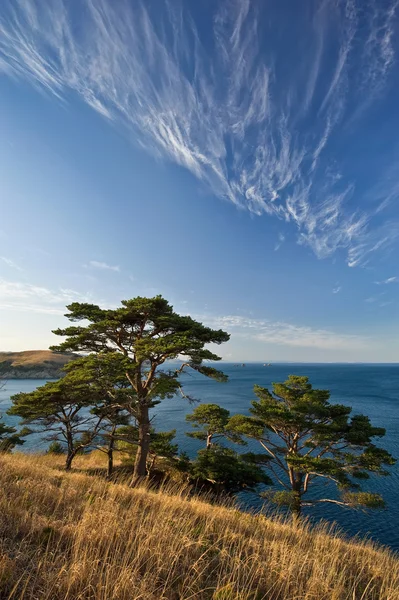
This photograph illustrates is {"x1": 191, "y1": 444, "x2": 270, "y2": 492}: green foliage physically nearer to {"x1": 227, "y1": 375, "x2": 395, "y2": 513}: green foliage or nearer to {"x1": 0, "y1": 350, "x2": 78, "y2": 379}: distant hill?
{"x1": 227, "y1": 375, "x2": 395, "y2": 513}: green foliage

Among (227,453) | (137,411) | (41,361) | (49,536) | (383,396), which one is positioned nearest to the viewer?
(49,536)

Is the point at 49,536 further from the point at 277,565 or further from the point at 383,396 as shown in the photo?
the point at 383,396

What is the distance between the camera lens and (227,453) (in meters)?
21.6

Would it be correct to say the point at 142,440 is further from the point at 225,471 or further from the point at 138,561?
the point at 138,561

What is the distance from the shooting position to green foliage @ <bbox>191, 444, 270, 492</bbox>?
19.9 m

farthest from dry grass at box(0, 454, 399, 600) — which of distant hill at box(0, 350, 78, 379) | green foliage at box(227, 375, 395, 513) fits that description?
distant hill at box(0, 350, 78, 379)

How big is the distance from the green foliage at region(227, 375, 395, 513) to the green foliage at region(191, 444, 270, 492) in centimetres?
318

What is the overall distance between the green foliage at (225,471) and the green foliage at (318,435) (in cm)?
318

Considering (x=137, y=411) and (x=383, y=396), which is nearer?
(x=137, y=411)

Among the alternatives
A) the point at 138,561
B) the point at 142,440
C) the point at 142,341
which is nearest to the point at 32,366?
the point at 142,440

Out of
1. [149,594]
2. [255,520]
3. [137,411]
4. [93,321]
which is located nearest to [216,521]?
[255,520]

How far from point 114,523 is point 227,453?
20.1 meters

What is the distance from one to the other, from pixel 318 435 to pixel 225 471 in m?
7.76

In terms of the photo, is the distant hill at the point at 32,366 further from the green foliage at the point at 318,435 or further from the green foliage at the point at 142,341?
the green foliage at the point at 318,435
